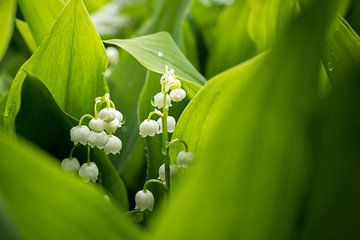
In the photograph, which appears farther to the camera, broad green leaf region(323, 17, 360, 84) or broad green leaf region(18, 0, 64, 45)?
broad green leaf region(18, 0, 64, 45)

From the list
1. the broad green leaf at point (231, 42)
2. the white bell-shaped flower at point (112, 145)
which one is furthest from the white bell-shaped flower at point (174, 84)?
the broad green leaf at point (231, 42)

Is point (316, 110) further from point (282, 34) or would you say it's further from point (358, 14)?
point (358, 14)

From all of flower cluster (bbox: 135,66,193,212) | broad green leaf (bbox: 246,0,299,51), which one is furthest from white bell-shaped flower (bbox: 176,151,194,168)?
broad green leaf (bbox: 246,0,299,51)

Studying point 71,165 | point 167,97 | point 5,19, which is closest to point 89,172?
point 71,165

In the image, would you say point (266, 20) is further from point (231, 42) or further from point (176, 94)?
point (176, 94)

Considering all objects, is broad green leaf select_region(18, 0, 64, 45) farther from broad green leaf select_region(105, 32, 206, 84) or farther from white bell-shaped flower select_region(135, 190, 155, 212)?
white bell-shaped flower select_region(135, 190, 155, 212)

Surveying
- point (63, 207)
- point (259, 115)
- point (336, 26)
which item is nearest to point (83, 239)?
point (63, 207)
